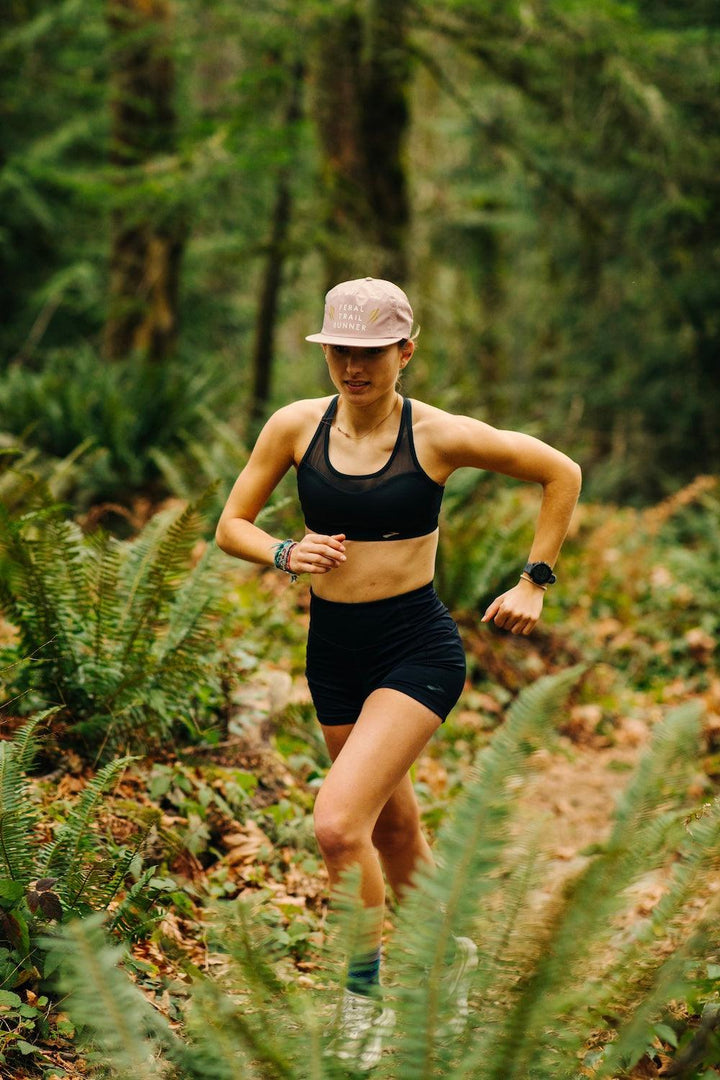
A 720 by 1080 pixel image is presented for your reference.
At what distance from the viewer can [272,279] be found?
10.1m

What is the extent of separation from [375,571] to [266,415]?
7113 mm

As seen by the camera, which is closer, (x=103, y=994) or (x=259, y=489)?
(x=103, y=994)

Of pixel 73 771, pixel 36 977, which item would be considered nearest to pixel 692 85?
pixel 73 771

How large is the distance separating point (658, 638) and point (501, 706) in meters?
2.13

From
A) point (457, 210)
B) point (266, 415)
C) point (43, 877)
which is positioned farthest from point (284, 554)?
point (457, 210)

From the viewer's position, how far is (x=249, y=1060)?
194 centimetres

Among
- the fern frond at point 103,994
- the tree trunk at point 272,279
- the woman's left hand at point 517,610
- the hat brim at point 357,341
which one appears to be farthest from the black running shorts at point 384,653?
the tree trunk at point 272,279

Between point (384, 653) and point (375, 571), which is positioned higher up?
point (375, 571)

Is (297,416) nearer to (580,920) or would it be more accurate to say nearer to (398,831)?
(398,831)

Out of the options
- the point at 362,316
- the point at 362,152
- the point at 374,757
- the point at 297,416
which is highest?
the point at 362,152

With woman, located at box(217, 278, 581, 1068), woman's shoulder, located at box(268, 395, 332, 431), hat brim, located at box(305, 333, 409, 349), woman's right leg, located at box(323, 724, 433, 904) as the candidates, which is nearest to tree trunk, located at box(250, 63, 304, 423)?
woman's shoulder, located at box(268, 395, 332, 431)

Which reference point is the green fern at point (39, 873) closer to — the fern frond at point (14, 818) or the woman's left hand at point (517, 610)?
the fern frond at point (14, 818)

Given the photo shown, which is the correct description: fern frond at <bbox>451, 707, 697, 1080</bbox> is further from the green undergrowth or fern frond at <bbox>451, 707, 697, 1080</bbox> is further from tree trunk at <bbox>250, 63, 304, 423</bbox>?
tree trunk at <bbox>250, 63, 304, 423</bbox>

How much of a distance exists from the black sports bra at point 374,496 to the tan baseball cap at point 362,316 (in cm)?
33
